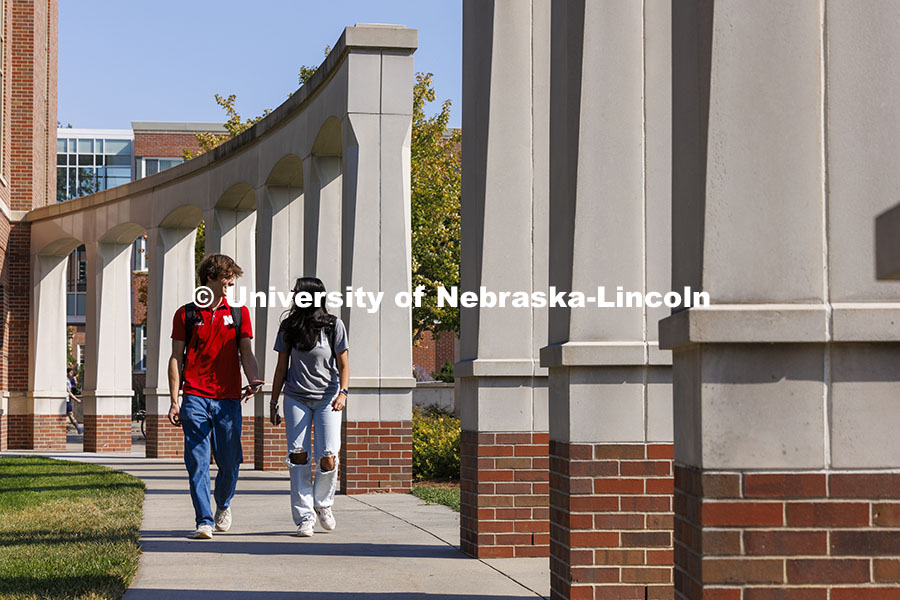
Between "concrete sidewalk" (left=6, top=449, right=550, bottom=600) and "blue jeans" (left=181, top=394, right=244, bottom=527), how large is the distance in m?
0.35

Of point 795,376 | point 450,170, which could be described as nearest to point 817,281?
point 795,376

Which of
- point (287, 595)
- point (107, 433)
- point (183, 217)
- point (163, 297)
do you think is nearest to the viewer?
point (287, 595)

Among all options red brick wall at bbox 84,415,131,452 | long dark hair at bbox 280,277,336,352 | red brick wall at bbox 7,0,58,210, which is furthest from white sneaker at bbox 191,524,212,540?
red brick wall at bbox 7,0,58,210

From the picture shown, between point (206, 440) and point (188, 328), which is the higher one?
point (188, 328)

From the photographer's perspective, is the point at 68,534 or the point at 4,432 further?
the point at 4,432

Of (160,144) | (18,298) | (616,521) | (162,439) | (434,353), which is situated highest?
(160,144)

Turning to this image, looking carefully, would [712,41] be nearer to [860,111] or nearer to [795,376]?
[860,111]

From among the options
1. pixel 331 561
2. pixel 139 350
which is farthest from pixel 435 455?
pixel 139 350

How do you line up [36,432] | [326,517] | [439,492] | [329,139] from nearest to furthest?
1. [326,517]
2. [439,492]
3. [329,139]
4. [36,432]

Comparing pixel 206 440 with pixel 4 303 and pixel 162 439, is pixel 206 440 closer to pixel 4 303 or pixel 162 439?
pixel 162 439

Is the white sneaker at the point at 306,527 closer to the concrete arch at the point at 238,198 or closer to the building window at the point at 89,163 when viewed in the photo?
the concrete arch at the point at 238,198

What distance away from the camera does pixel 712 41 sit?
12.3 ft

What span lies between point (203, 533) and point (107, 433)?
16.5 metres

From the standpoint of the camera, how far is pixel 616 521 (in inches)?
215
